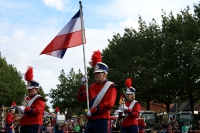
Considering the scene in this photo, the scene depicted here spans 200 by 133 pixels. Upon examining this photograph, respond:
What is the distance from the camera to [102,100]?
27.5 ft

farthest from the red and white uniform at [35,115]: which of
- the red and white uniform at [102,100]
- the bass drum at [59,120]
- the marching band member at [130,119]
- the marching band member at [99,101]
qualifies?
the bass drum at [59,120]

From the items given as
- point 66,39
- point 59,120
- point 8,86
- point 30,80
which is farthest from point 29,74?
point 8,86

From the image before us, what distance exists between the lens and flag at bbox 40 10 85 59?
32.5 feet

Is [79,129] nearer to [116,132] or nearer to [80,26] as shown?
[116,132]

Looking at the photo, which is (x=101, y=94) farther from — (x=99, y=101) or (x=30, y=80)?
(x=30, y=80)

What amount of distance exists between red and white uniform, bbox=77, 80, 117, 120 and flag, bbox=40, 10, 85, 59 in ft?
5.05

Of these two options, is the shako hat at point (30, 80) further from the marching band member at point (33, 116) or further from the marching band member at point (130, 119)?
the marching band member at point (130, 119)

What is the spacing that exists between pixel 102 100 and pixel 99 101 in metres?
0.06

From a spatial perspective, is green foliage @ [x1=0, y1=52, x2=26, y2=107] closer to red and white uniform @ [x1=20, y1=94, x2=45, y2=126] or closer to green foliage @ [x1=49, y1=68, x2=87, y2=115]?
green foliage @ [x1=49, y1=68, x2=87, y2=115]

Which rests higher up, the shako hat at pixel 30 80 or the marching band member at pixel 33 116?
the shako hat at pixel 30 80

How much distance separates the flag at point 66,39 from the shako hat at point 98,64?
Result: 4.44 feet

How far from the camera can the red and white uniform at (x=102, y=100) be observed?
812 cm

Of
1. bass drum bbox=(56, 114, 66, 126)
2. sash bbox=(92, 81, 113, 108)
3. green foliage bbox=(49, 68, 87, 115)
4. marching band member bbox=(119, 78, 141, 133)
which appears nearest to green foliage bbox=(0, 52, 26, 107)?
green foliage bbox=(49, 68, 87, 115)

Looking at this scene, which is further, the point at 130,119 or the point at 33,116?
the point at 130,119
